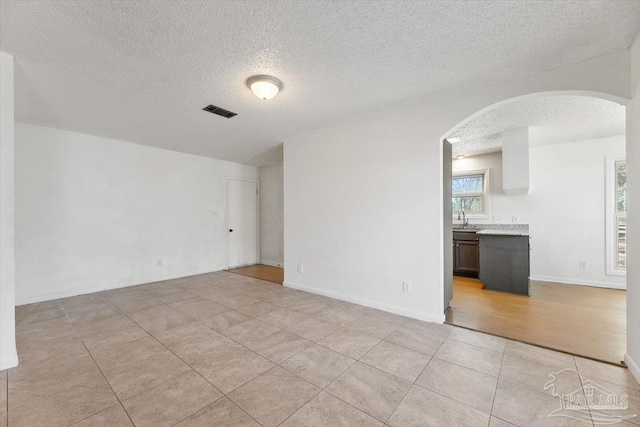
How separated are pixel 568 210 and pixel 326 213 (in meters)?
4.54

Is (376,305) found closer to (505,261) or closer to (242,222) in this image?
(505,261)

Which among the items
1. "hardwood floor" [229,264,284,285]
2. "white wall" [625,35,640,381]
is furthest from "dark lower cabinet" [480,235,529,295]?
"hardwood floor" [229,264,284,285]

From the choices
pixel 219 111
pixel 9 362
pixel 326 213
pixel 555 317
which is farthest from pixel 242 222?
pixel 555 317

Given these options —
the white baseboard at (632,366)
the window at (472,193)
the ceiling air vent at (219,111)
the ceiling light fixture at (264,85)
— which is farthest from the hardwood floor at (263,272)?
the window at (472,193)

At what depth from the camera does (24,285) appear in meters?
3.58

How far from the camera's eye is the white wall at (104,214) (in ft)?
12.0

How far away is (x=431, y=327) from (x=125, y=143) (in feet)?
18.3

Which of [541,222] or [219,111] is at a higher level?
[219,111]

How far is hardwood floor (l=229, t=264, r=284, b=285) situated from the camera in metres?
5.12

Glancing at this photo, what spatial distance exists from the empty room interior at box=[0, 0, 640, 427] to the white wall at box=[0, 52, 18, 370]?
17 mm

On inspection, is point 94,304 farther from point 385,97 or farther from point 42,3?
point 385,97

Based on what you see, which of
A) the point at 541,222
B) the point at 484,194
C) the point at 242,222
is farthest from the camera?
the point at 242,222

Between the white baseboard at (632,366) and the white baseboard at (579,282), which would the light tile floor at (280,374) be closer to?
the white baseboard at (632,366)

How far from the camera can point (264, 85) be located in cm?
254
